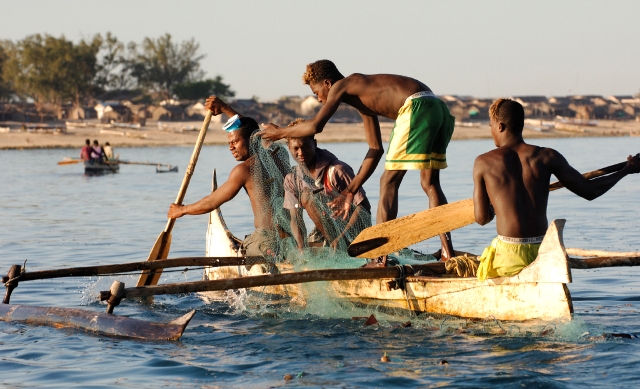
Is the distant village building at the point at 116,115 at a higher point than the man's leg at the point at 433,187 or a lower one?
higher

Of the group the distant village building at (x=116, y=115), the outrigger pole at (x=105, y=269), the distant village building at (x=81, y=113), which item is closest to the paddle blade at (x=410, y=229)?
the outrigger pole at (x=105, y=269)

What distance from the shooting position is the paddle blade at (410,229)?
632cm

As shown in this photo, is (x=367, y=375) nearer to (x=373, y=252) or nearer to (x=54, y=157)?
(x=373, y=252)

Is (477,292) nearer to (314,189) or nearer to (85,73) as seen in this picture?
(314,189)

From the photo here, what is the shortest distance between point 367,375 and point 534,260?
1.31 meters

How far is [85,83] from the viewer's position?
72.1m

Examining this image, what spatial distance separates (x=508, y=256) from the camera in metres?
5.80

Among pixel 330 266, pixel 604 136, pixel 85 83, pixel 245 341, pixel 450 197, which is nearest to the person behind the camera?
pixel 245 341

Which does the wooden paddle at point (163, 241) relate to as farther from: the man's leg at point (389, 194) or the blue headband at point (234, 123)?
the man's leg at point (389, 194)

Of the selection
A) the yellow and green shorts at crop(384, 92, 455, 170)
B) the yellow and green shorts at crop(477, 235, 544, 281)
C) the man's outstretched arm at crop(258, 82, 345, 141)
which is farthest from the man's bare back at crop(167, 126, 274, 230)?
the yellow and green shorts at crop(477, 235, 544, 281)

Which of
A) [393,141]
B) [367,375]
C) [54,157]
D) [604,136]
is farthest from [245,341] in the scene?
[604,136]

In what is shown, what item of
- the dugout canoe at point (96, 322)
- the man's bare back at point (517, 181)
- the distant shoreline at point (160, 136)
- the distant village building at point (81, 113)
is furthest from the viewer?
the distant village building at point (81, 113)

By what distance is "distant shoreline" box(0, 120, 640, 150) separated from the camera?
47.0 m

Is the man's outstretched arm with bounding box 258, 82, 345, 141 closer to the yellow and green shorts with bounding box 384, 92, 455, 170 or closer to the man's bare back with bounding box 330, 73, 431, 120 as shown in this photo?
the man's bare back with bounding box 330, 73, 431, 120
